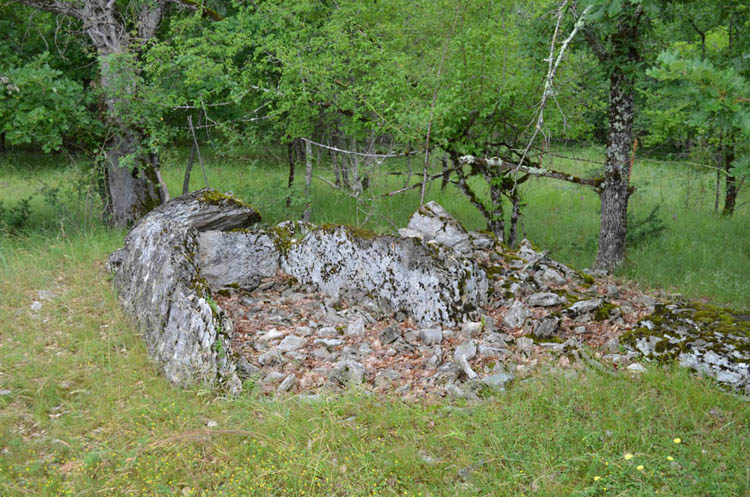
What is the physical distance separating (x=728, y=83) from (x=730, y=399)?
2.54 metres

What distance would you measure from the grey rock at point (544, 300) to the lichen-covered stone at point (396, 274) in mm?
511

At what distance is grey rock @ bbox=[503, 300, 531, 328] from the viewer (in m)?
5.73

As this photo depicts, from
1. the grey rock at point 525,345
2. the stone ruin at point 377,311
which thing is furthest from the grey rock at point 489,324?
the grey rock at point 525,345

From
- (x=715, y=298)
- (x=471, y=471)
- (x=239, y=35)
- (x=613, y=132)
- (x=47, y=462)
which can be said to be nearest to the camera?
(x=471, y=471)

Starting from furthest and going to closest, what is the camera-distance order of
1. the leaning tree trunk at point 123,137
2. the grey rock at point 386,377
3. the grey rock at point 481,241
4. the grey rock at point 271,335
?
the leaning tree trunk at point 123,137
the grey rock at point 481,241
the grey rock at point 271,335
the grey rock at point 386,377

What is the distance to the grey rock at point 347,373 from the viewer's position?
483 cm

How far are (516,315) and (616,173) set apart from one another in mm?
3293

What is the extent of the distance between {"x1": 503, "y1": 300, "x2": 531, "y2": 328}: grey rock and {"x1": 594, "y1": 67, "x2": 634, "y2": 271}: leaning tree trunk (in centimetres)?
299

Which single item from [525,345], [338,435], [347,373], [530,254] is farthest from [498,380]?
[530,254]

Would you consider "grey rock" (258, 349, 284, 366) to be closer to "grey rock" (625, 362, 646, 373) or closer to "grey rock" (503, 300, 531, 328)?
"grey rock" (503, 300, 531, 328)

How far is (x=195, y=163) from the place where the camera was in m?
16.9

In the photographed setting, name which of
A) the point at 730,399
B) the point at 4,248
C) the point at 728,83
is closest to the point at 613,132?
the point at 730,399

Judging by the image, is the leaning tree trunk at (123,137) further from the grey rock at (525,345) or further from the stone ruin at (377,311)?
the grey rock at (525,345)

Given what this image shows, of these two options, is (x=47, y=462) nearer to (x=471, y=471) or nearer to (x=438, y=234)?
(x=471, y=471)
